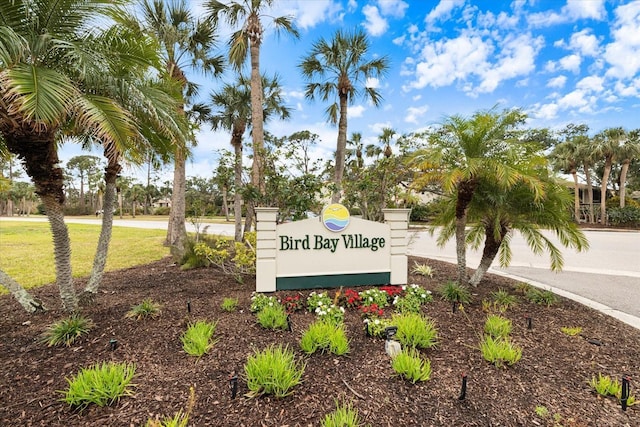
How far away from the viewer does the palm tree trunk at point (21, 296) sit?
3897 millimetres

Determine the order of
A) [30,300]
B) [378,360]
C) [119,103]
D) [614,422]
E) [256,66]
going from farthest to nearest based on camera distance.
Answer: [256,66], [30,300], [119,103], [378,360], [614,422]

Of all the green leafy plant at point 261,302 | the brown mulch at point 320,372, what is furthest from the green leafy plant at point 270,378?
the green leafy plant at point 261,302

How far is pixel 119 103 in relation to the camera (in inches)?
146

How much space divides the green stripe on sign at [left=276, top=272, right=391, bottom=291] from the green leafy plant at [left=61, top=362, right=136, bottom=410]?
260 centimetres

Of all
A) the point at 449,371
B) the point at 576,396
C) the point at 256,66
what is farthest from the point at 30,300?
the point at 256,66

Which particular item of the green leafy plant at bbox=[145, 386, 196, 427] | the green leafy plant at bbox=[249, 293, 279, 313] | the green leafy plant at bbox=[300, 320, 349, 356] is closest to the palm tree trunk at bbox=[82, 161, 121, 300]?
the green leafy plant at bbox=[249, 293, 279, 313]

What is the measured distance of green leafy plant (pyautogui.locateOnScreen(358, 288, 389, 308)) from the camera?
454 centimetres

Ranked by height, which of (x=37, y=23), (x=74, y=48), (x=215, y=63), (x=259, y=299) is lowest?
(x=259, y=299)

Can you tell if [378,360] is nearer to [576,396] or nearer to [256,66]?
[576,396]

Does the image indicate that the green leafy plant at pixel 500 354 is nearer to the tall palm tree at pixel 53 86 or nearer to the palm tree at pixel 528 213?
the palm tree at pixel 528 213

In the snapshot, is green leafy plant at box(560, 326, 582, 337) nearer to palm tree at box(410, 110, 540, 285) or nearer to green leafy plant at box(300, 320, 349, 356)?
palm tree at box(410, 110, 540, 285)

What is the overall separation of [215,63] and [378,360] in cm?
1098

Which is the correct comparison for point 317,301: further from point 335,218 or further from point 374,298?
point 335,218

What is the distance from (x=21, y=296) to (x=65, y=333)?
140 cm
